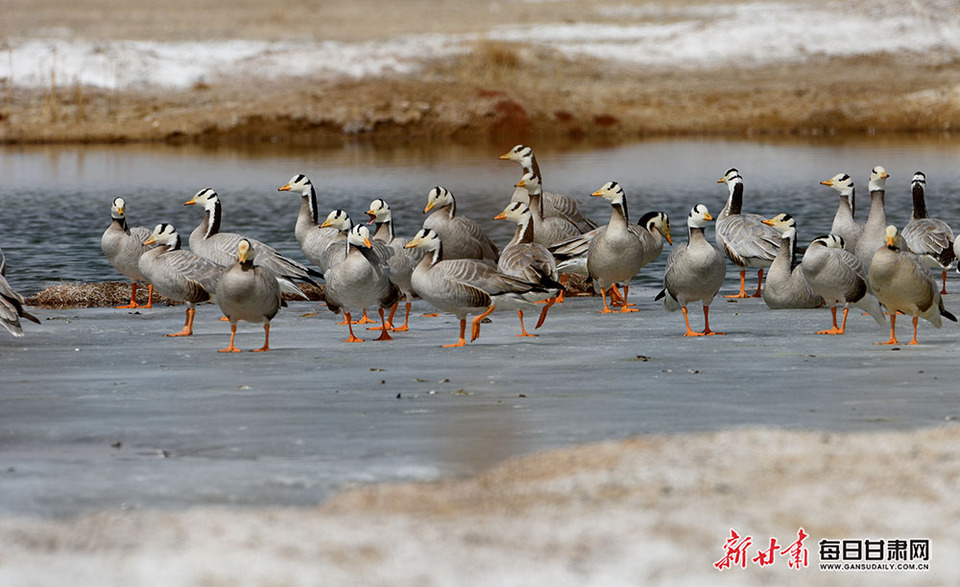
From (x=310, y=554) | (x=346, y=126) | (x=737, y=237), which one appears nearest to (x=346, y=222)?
(x=737, y=237)

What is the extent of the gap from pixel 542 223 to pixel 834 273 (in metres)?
5.67

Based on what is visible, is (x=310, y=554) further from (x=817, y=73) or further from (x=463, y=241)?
(x=817, y=73)

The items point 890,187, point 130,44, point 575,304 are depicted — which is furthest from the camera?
point 130,44

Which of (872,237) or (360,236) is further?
(872,237)

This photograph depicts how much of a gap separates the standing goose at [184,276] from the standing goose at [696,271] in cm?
488

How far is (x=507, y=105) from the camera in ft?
236

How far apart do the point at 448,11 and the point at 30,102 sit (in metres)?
72.4

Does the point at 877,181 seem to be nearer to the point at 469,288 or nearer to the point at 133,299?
the point at 469,288

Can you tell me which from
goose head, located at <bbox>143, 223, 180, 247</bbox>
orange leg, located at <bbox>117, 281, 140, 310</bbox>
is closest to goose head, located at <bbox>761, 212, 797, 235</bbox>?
goose head, located at <bbox>143, 223, 180, 247</bbox>

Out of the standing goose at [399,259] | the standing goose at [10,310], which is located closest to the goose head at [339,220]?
the standing goose at [399,259]

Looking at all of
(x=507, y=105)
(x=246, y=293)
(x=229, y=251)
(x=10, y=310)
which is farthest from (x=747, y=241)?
(x=507, y=105)

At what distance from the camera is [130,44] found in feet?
298

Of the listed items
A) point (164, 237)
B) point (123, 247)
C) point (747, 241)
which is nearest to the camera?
point (164, 237)

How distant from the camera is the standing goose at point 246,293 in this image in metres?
14.3
